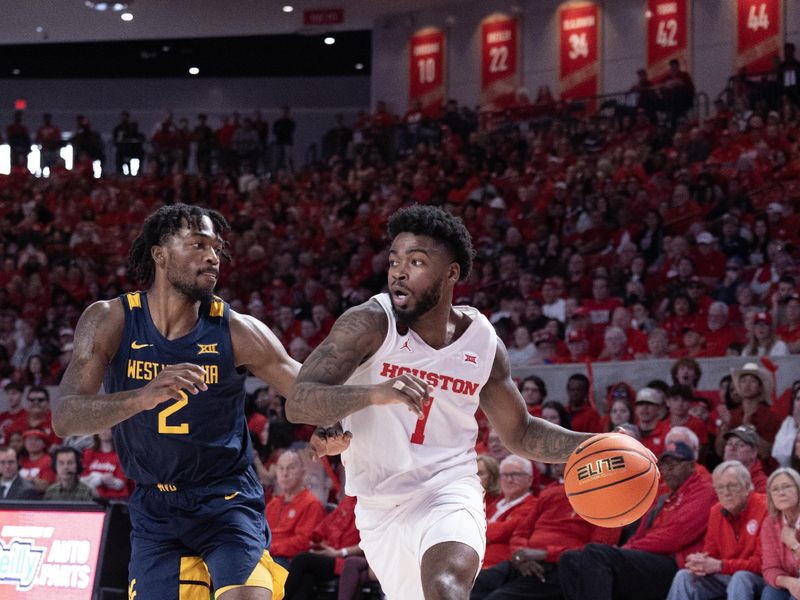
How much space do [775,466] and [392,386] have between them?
5.21 metres

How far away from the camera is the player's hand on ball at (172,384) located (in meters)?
4.06

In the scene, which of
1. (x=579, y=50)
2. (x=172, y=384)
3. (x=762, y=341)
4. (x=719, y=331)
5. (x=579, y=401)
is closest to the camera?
(x=172, y=384)

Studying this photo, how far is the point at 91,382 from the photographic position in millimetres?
4652

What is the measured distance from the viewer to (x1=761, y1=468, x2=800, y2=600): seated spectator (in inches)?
274

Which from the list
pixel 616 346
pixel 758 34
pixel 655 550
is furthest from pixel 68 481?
pixel 758 34

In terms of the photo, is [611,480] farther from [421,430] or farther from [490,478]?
[490,478]

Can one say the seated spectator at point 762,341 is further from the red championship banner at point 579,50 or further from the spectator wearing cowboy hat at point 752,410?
the red championship banner at point 579,50

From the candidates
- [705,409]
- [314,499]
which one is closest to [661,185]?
[705,409]

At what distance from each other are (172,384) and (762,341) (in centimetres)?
730

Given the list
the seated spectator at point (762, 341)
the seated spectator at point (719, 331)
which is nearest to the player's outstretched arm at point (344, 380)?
the seated spectator at point (762, 341)

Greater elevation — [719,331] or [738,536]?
[719,331]

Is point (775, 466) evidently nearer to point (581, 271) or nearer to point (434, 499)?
point (434, 499)

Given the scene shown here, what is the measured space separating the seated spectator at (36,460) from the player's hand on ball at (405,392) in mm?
7245

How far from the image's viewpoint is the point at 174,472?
4688mm
